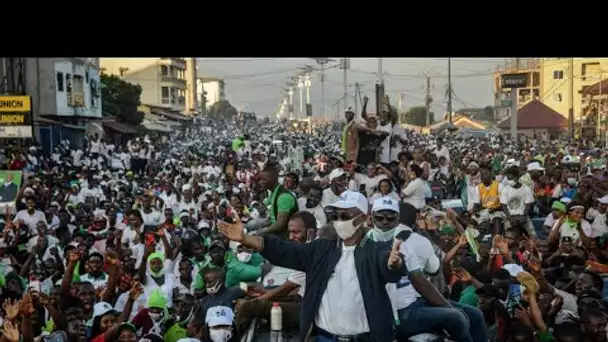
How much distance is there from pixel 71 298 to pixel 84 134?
1251 inches

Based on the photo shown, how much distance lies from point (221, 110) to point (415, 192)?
317 ft

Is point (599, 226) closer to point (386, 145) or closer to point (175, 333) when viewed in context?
point (386, 145)

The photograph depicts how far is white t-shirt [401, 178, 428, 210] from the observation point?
33.9ft

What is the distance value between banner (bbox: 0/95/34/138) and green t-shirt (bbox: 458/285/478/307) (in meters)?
12.0

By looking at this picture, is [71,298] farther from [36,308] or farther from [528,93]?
[528,93]

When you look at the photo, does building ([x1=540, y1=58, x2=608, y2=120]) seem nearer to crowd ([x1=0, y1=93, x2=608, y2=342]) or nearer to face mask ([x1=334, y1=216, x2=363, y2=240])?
crowd ([x1=0, y1=93, x2=608, y2=342])

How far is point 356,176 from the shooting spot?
36.9ft

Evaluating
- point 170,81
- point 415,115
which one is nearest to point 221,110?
point 415,115

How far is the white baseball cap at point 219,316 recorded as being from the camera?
598cm

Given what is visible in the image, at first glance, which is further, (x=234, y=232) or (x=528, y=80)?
(x=528, y=80)

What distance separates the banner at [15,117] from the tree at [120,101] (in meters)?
29.1

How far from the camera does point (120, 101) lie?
4728 centimetres
